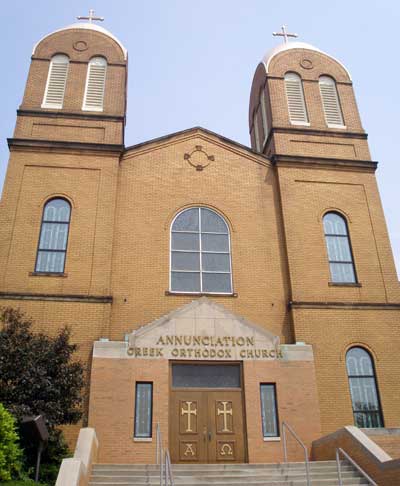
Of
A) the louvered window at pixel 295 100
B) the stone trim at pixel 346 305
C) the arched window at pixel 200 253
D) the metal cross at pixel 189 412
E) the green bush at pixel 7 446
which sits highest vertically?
the louvered window at pixel 295 100

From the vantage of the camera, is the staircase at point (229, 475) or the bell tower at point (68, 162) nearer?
the staircase at point (229, 475)

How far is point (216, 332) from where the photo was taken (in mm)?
15242

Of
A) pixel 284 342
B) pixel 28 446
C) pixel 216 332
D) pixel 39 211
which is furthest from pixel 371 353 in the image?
pixel 39 211

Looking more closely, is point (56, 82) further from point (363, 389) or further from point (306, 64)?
point (363, 389)

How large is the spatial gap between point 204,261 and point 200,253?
336 millimetres

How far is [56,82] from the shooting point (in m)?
20.6

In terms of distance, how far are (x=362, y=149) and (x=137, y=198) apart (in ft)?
29.8

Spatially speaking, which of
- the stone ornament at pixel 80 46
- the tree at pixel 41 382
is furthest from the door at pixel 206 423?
the stone ornament at pixel 80 46

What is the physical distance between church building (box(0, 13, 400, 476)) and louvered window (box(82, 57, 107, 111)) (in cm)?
7

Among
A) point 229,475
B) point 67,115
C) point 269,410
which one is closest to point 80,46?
point 67,115

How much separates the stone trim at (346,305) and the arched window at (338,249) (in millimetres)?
980

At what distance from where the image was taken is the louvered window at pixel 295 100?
832 inches

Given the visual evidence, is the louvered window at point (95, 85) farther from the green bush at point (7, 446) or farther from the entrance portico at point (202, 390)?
the green bush at point (7, 446)

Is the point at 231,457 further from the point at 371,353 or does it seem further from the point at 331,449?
the point at 371,353
